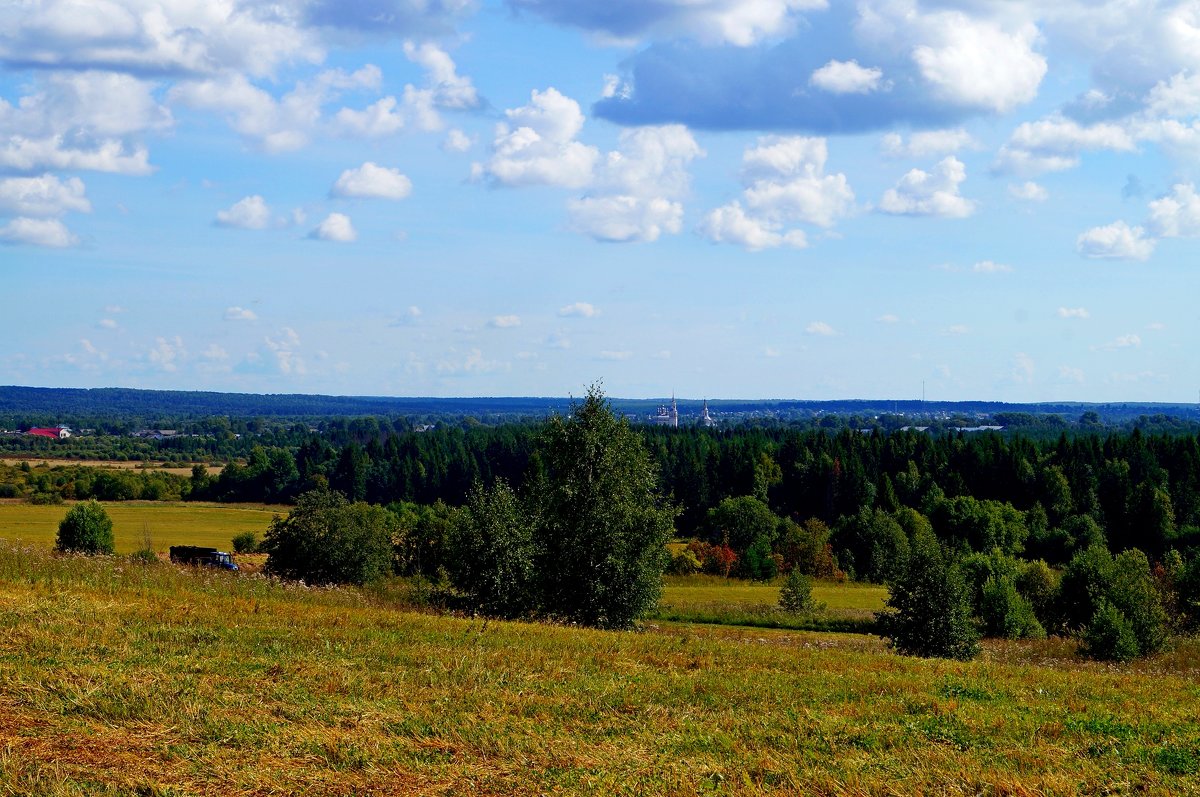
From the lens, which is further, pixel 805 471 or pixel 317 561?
pixel 805 471

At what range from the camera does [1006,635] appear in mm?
58500

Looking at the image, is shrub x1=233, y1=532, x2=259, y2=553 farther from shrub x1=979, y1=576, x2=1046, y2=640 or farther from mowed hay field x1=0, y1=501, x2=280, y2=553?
shrub x1=979, y1=576, x2=1046, y2=640

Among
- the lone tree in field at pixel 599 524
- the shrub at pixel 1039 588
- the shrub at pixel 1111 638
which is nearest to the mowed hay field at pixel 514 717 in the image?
the lone tree in field at pixel 599 524

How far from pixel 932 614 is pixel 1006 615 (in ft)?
Result: 79.8

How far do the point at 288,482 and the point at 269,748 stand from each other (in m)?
152

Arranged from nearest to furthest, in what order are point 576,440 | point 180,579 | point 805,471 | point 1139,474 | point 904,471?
1. point 180,579
2. point 576,440
3. point 1139,474
4. point 904,471
5. point 805,471

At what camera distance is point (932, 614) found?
37719 millimetres

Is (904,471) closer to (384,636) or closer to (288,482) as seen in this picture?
(288,482)

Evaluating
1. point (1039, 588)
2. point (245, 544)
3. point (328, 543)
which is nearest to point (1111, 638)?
point (1039, 588)

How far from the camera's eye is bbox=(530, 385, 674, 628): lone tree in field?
115 feet

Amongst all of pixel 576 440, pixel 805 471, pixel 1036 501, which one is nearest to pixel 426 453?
pixel 805 471

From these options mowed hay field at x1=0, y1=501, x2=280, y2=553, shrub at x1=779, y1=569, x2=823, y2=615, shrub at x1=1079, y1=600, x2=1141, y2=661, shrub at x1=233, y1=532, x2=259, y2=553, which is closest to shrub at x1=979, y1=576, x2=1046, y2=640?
shrub at x1=779, y1=569, x2=823, y2=615

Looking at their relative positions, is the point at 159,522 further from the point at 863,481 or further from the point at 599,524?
the point at 599,524

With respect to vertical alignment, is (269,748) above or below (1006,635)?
above
